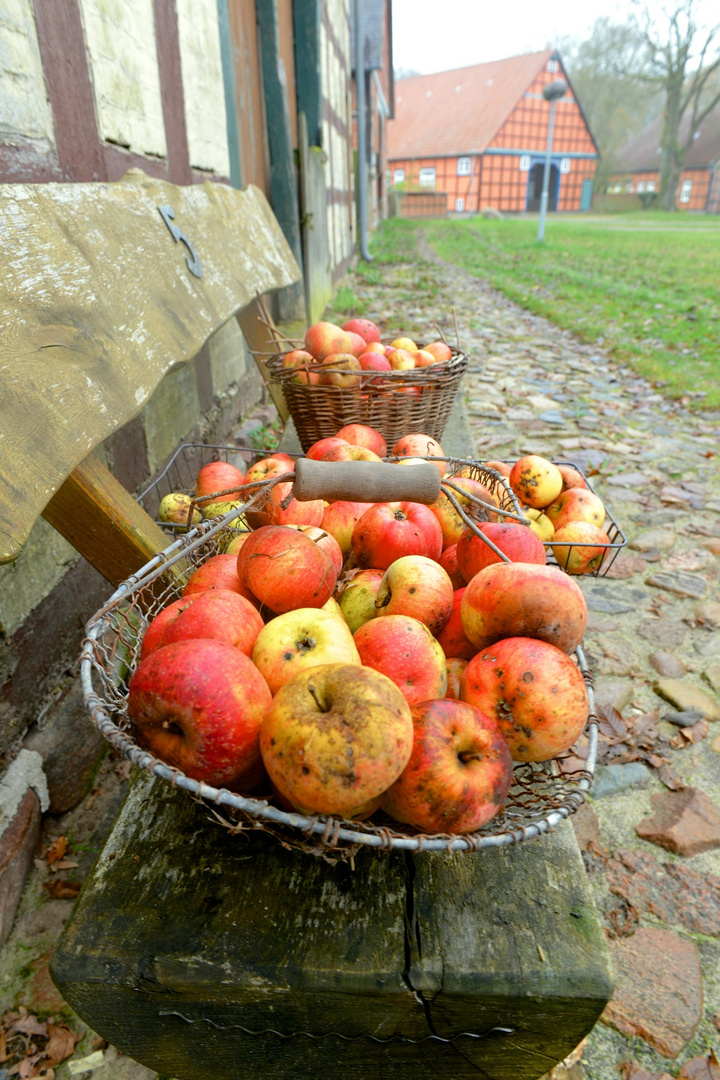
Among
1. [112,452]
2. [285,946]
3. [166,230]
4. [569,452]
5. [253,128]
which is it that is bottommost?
[569,452]

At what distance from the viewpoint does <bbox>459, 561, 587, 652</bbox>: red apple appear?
1.31 meters

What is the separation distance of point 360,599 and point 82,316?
1.00 m

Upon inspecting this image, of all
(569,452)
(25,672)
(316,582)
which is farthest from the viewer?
(569,452)

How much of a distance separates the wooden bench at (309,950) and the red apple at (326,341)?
5.54ft

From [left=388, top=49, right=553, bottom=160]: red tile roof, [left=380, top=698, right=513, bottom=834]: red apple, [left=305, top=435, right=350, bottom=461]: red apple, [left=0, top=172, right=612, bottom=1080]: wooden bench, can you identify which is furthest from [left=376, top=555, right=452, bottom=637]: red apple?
[left=388, top=49, right=553, bottom=160]: red tile roof

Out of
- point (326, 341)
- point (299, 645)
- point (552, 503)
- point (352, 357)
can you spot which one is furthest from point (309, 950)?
point (326, 341)

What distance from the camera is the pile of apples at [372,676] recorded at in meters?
1.02

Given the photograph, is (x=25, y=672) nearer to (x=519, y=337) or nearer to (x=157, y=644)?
(x=157, y=644)

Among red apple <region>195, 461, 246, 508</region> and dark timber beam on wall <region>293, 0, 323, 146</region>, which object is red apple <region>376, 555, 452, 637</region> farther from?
dark timber beam on wall <region>293, 0, 323, 146</region>

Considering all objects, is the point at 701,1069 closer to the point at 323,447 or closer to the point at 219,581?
the point at 219,581

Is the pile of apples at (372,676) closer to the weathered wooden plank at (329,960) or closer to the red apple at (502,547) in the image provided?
the red apple at (502,547)

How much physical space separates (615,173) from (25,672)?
62.0 meters

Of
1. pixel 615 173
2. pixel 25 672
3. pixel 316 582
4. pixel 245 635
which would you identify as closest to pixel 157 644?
pixel 245 635

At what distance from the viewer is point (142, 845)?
1.26 m
